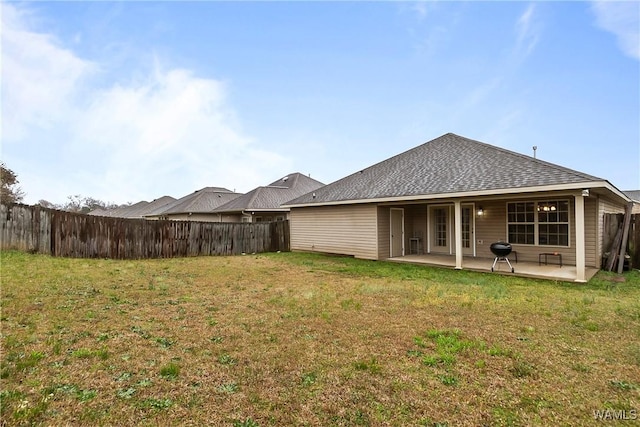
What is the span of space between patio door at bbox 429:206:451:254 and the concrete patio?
789 millimetres

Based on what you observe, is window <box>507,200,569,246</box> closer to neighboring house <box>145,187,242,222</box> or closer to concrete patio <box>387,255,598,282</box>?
concrete patio <box>387,255,598,282</box>

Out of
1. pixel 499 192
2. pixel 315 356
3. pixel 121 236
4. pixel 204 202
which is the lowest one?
pixel 315 356

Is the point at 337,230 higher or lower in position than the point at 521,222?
lower

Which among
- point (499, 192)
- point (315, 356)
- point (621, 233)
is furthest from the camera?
point (621, 233)

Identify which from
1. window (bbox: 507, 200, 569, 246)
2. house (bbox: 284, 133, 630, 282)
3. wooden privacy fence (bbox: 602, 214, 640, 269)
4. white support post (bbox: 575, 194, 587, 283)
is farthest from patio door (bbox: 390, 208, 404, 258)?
wooden privacy fence (bbox: 602, 214, 640, 269)

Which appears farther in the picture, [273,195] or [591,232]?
[273,195]

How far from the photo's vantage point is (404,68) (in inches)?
667

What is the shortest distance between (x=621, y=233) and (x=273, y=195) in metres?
17.6

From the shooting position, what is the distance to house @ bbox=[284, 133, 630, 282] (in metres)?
8.73

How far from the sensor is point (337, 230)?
13906mm

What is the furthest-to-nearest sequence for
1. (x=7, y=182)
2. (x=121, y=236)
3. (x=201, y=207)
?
(x=201, y=207) → (x=7, y=182) → (x=121, y=236)

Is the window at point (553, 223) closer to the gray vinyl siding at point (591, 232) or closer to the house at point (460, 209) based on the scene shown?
the house at point (460, 209)

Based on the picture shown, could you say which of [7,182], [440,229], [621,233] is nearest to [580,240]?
[621,233]

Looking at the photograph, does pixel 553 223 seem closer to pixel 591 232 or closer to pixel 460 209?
pixel 591 232
